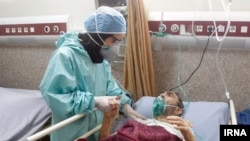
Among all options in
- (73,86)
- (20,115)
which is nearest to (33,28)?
(20,115)

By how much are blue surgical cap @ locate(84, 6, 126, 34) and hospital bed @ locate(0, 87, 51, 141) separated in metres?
0.90

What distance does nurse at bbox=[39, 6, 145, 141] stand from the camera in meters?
1.53

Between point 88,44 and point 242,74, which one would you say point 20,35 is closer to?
point 88,44

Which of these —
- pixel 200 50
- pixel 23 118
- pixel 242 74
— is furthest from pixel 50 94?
pixel 242 74

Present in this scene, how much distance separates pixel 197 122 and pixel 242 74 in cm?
57

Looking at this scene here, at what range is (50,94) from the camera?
152 centimetres

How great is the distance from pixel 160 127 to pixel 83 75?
1.80 ft

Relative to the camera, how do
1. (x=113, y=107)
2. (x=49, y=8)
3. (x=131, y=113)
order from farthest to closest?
(x=49, y=8) → (x=131, y=113) → (x=113, y=107)

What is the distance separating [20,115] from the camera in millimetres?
2137

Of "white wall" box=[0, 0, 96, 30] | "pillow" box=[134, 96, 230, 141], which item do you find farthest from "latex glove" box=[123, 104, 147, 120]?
"white wall" box=[0, 0, 96, 30]

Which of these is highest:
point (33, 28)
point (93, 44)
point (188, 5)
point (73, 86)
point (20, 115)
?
point (188, 5)

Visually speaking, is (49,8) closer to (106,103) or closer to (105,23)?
(105,23)

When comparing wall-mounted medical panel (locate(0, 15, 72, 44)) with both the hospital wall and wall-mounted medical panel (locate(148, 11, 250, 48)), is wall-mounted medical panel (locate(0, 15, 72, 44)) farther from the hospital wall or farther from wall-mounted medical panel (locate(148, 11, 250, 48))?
wall-mounted medical panel (locate(148, 11, 250, 48))

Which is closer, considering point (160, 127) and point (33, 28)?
point (160, 127)
